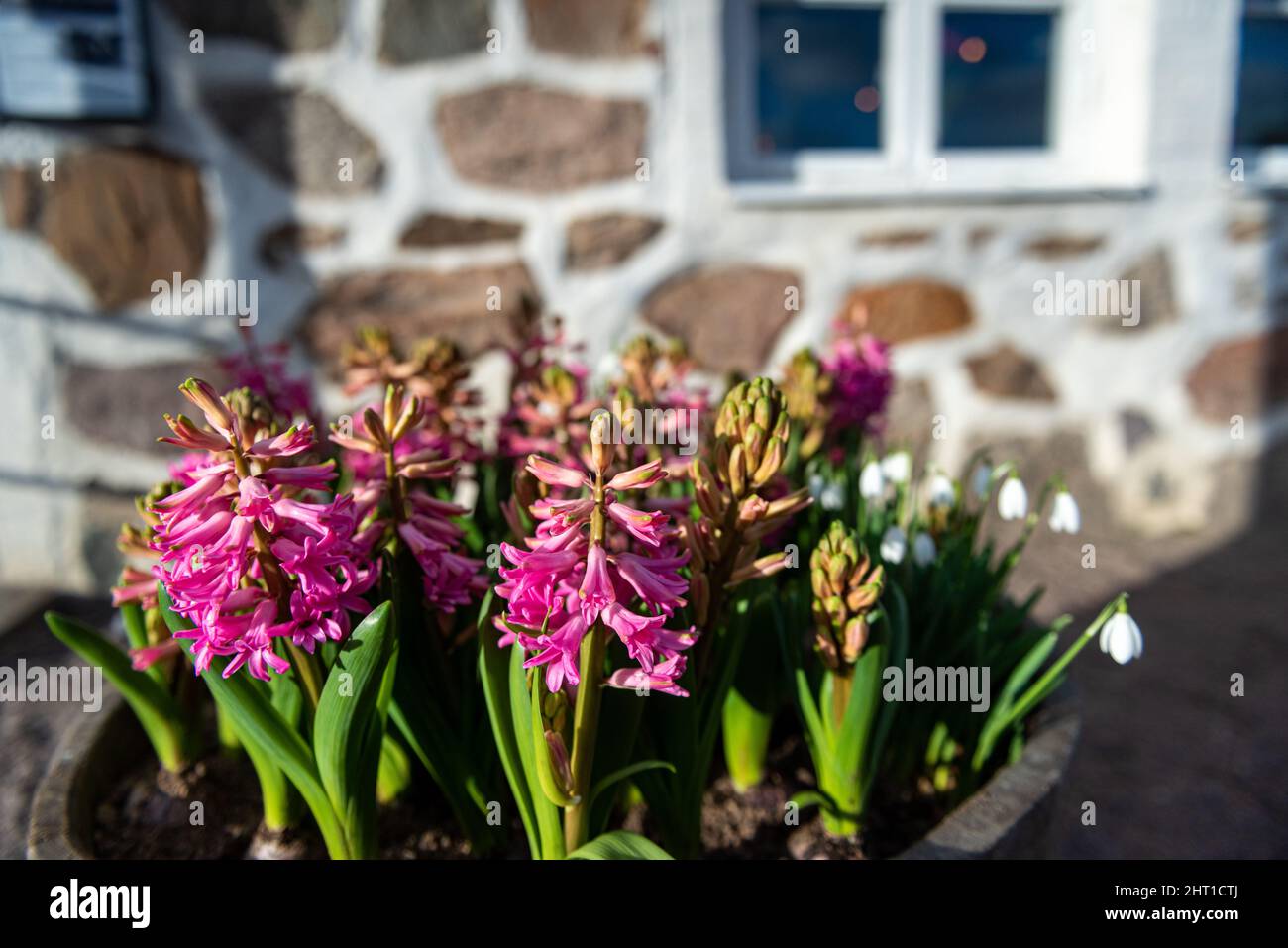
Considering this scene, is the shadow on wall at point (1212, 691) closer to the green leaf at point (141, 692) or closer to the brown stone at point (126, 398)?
the green leaf at point (141, 692)


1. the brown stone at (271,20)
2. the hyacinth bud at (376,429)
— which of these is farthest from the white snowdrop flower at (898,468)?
the brown stone at (271,20)

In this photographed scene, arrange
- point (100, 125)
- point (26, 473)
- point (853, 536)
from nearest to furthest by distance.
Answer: point (853, 536) < point (100, 125) < point (26, 473)

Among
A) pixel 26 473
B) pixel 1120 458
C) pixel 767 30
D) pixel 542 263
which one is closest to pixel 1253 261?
pixel 1120 458

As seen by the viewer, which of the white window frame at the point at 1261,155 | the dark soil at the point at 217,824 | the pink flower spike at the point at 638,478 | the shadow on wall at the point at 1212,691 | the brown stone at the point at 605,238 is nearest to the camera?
the pink flower spike at the point at 638,478

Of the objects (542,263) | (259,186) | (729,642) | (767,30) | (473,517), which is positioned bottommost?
(729,642)

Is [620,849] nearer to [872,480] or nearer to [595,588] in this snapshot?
[595,588]

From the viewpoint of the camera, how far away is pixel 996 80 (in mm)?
2664

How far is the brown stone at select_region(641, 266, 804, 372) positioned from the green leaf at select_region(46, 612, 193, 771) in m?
1.59

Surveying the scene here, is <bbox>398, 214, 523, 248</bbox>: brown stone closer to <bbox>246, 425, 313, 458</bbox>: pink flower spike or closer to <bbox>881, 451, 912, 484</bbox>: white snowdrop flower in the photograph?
<bbox>881, 451, 912, 484</bbox>: white snowdrop flower

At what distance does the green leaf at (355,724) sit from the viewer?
2.62 ft

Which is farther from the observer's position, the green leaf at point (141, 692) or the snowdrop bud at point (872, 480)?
the snowdrop bud at point (872, 480)
